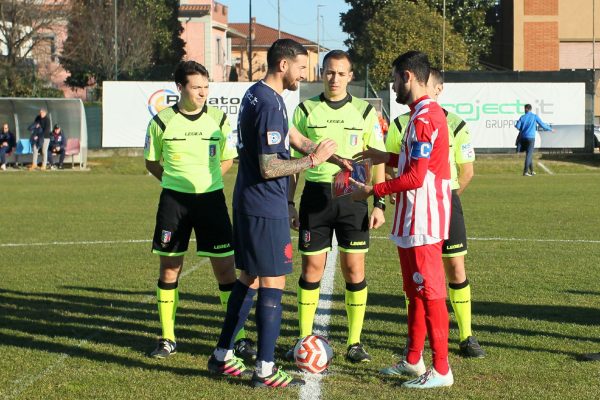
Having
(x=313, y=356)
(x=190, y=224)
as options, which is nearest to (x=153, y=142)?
(x=190, y=224)

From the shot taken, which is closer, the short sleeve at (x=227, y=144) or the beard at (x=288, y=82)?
the beard at (x=288, y=82)

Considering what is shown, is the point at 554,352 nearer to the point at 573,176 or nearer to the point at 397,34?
the point at 573,176

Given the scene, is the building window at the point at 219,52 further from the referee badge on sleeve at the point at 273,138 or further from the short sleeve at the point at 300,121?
the referee badge on sleeve at the point at 273,138

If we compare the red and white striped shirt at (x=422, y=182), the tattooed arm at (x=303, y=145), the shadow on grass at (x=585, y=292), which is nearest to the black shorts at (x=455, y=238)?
the red and white striped shirt at (x=422, y=182)

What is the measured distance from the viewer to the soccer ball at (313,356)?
6.52m

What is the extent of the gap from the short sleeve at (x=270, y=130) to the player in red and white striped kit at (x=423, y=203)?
659 mm

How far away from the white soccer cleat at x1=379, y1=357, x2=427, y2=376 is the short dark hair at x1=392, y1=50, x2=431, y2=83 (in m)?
1.90

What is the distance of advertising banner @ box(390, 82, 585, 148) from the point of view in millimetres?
33594

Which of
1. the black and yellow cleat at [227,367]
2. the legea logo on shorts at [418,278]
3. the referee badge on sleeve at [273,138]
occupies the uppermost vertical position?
the referee badge on sleeve at [273,138]

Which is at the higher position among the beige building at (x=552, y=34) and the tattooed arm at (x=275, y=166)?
the beige building at (x=552, y=34)

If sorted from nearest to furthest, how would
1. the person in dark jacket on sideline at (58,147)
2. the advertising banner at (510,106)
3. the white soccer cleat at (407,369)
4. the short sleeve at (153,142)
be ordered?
the white soccer cleat at (407,369) < the short sleeve at (153,142) < the person in dark jacket on sideline at (58,147) < the advertising banner at (510,106)

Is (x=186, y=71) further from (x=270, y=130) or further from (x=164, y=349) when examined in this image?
(x=164, y=349)

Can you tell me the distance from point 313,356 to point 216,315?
2411 millimetres

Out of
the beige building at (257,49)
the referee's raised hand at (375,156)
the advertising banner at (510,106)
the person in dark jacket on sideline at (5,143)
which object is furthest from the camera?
the beige building at (257,49)
